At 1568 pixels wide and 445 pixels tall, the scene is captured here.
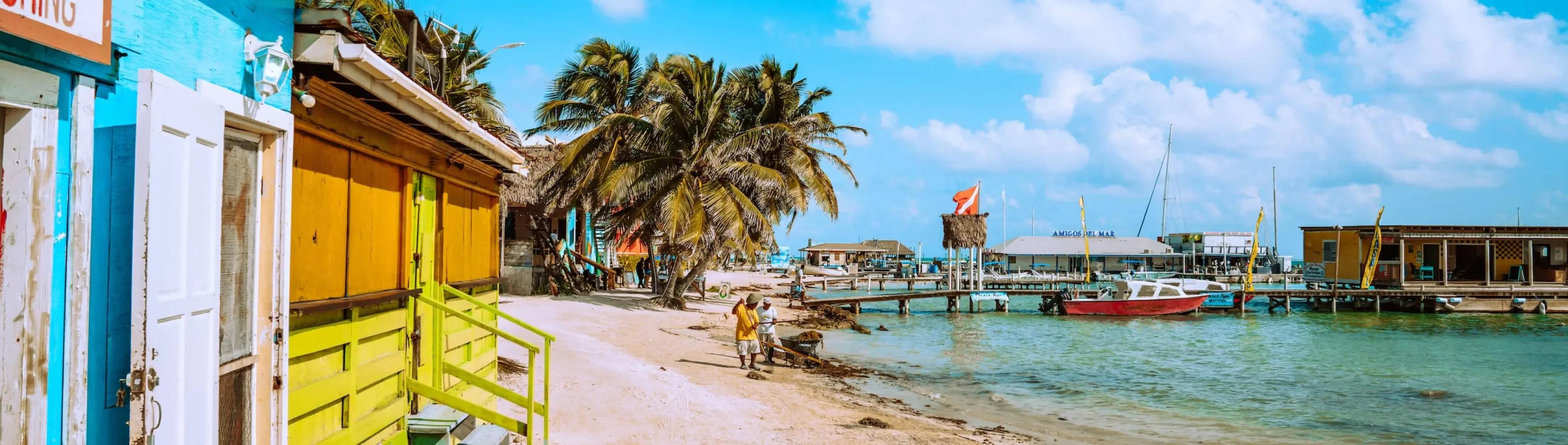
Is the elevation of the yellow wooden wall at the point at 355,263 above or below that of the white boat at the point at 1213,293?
above

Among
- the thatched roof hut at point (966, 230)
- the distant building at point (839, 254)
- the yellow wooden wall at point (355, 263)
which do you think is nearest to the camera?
the yellow wooden wall at point (355, 263)

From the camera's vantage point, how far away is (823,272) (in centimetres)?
7631

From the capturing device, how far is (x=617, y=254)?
134ft

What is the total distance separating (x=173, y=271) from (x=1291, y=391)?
19213mm

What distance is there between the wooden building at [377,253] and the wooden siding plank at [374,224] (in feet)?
0.04

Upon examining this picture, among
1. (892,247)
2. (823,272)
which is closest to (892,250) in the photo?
(892,247)

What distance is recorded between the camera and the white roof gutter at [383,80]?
4.49m

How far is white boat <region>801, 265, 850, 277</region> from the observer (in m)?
73.2

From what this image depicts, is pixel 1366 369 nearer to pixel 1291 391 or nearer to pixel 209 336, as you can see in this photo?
pixel 1291 391

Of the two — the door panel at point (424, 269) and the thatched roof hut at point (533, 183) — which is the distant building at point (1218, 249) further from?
the door panel at point (424, 269)

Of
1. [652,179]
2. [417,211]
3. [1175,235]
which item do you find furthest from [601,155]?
[1175,235]

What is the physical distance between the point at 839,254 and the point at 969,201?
6337 centimetres

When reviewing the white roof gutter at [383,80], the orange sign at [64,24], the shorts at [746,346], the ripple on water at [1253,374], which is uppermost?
the white roof gutter at [383,80]

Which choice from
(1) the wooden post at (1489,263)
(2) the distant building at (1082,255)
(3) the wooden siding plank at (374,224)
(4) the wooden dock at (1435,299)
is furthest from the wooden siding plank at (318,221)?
(2) the distant building at (1082,255)
